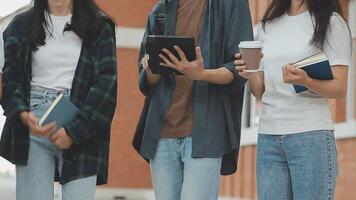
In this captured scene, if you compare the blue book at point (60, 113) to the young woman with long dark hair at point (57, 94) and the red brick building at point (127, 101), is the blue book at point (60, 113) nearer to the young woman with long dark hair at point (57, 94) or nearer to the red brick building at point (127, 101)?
the young woman with long dark hair at point (57, 94)

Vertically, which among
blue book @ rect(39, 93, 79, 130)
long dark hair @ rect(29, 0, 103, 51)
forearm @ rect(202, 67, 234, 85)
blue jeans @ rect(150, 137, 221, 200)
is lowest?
blue jeans @ rect(150, 137, 221, 200)

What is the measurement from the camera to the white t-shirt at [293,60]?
4.26 meters

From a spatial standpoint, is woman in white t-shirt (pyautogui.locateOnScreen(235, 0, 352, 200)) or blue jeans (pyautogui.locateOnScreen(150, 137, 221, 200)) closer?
woman in white t-shirt (pyautogui.locateOnScreen(235, 0, 352, 200))

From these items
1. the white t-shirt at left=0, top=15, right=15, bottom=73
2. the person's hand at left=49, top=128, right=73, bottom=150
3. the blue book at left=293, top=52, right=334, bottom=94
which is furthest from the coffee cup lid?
the white t-shirt at left=0, top=15, right=15, bottom=73

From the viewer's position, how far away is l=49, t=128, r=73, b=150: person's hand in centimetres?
418

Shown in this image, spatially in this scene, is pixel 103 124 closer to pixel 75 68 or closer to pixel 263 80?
pixel 75 68

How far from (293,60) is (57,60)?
116 cm

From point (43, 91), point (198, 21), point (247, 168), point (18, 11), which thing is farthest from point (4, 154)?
point (247, 168)

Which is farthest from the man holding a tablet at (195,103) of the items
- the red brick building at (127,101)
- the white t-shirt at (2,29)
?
the red brick building at (127,101)

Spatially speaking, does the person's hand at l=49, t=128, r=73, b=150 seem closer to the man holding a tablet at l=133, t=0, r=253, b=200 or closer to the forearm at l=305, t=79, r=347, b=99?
the man holding a tablet at l=133, t=0, r=253, b=200

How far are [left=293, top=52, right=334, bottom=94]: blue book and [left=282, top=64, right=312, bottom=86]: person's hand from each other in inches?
0.9

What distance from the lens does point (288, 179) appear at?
4.34 m

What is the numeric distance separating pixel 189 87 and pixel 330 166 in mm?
805

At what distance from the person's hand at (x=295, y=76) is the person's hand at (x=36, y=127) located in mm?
1120
